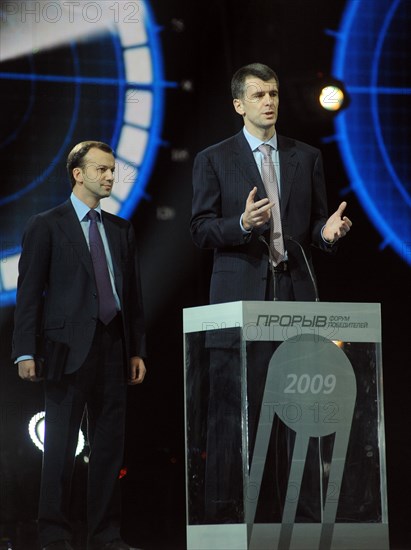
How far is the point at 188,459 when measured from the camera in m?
3.71

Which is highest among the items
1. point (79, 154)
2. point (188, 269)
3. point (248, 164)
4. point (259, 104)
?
point (259, 104)

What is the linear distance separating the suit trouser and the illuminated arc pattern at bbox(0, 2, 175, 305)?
959mm

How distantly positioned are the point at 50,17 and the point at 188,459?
2.51m

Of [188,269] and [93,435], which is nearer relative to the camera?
[93,435]

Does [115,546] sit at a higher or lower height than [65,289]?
lower

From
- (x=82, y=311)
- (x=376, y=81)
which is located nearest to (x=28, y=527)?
(x=82, y=311)

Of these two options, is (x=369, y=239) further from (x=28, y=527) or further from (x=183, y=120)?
(x=28, y=527)

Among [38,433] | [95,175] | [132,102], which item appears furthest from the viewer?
[132,102]

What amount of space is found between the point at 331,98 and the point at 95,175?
151 cm

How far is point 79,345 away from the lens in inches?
169

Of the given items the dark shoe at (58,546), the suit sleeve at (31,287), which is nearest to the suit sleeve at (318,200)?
the suit sleeve at (31,287)

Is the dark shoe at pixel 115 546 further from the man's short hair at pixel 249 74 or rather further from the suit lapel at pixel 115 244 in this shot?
the man's short hair at pixel 249 74

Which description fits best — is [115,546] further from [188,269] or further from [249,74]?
[249,74]

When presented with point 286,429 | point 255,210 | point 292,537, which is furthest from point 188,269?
point 292,537
